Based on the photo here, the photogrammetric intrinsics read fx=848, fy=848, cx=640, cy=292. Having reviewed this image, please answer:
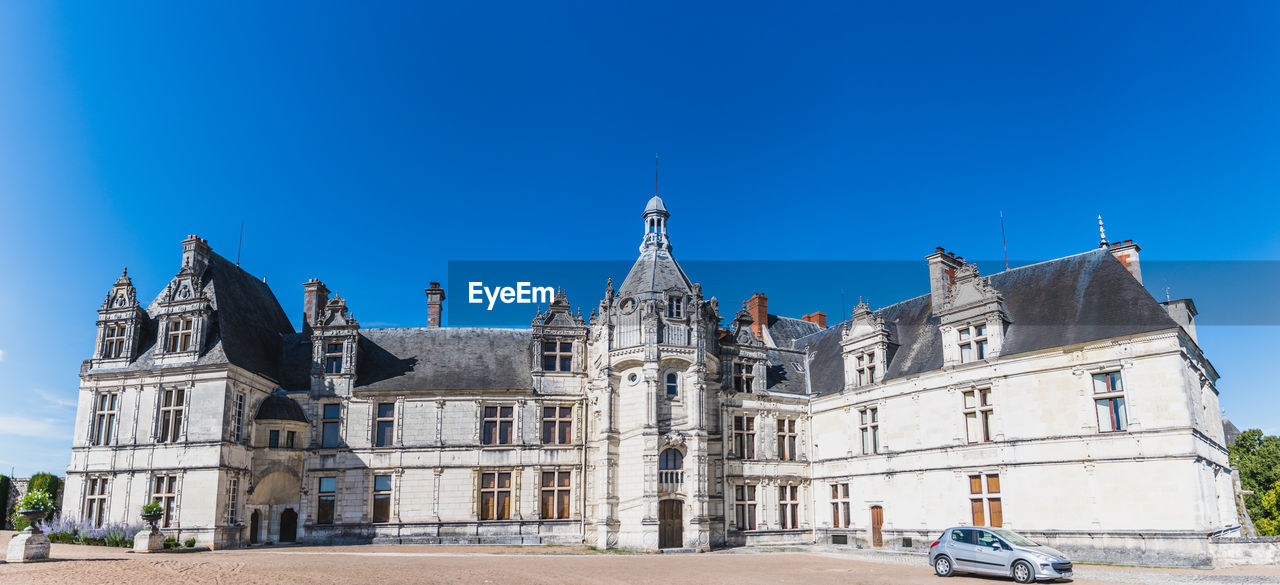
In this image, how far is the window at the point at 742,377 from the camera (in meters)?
31.2

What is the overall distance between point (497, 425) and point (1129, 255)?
21.4 meters

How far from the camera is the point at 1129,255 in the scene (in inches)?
1016

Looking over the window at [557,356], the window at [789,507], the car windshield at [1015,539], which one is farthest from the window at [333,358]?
the car windshield at [1015,539]

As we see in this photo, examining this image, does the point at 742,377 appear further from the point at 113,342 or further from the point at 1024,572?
the point at 113,342

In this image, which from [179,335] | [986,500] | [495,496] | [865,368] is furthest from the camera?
[495,496]

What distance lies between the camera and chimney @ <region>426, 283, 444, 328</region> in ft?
115

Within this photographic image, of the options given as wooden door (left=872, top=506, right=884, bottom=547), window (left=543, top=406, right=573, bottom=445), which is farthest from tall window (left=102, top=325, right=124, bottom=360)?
wooden door (left=872, top=506, right=884, bottom=547)

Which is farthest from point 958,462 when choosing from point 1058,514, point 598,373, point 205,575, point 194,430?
point 194,430

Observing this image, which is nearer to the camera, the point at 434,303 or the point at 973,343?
the point at 973,343

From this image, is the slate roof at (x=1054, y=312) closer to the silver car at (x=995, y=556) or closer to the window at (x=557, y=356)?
the silver car at (x=995, y=556)

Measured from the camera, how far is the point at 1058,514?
76.0ft

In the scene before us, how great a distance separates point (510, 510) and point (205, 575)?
13554 mm

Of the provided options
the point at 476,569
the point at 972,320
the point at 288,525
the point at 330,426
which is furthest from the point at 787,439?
the point at 288,525

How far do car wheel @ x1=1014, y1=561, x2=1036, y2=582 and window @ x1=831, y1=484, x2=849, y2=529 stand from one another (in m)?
11.9
